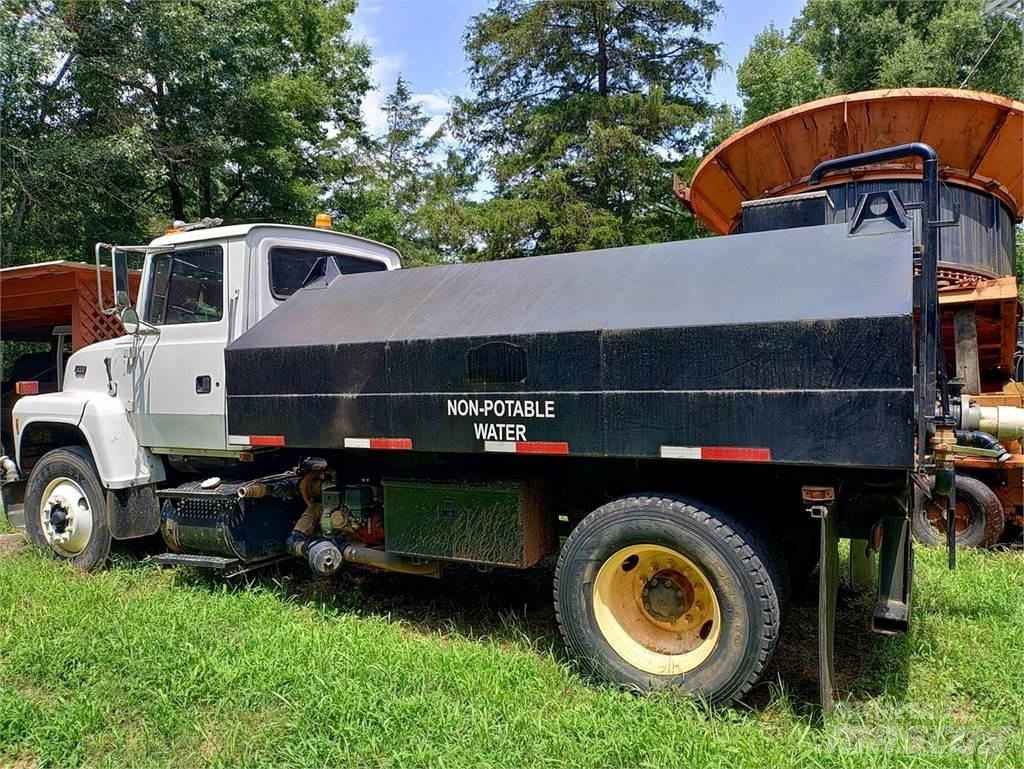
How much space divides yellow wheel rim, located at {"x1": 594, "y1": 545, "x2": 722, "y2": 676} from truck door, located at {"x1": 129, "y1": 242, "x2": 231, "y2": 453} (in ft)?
9.11

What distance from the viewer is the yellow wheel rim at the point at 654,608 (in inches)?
137


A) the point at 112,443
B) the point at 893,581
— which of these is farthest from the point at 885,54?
the point at 112,443

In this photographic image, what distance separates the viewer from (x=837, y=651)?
164 inches

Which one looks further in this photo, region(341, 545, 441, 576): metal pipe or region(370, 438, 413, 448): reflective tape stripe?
region(341, 545, 441, 576): metal pipe

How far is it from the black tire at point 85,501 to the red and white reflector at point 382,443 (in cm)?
256

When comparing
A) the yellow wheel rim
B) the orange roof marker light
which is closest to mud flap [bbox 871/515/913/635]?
the yellow wheel rim

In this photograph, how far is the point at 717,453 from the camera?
3.23 metres

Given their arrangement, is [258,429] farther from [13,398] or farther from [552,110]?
[552,110]

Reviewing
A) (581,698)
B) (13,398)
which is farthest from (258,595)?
(13,398)

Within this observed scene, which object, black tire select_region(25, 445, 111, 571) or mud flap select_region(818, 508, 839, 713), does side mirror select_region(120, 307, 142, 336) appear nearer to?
black tire select_region(25, 445, 111, 571)

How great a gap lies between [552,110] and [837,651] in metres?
15.9

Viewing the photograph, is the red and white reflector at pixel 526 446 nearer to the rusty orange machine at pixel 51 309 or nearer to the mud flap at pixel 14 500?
the mud flap at pixel 14 500

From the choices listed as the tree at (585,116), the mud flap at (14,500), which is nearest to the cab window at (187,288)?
the mud flap at (14,500)

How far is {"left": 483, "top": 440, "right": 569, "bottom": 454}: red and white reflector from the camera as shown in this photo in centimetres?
357
